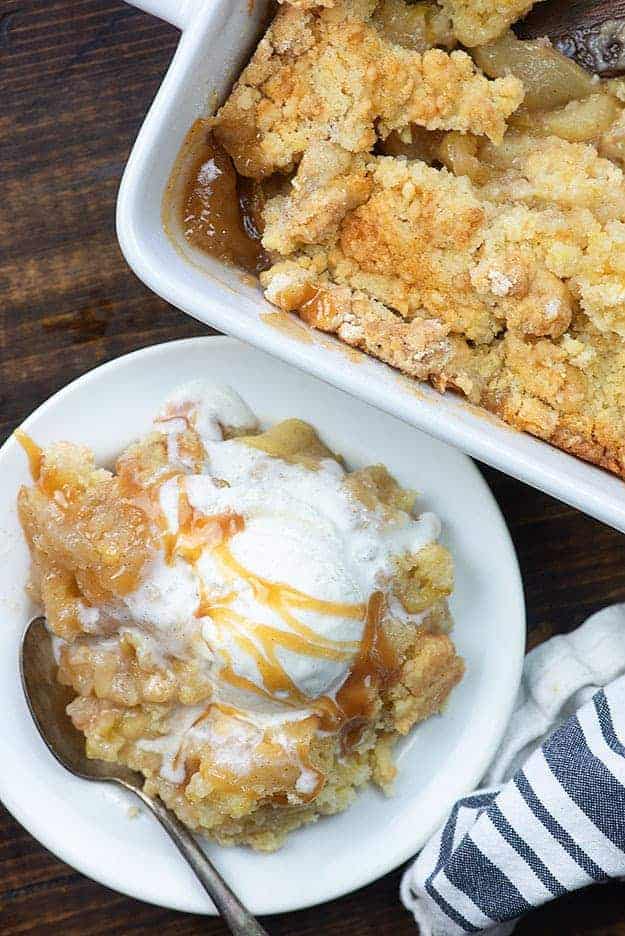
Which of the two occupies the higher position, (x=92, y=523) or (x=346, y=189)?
(x=346, y=189)

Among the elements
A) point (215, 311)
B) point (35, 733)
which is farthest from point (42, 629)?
point (215, 311)

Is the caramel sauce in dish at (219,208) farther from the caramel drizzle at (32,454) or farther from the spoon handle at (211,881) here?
the spoon handle at (211,881)

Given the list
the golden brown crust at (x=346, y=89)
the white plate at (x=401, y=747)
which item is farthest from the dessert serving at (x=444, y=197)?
the white plate at (x=401, y=747)

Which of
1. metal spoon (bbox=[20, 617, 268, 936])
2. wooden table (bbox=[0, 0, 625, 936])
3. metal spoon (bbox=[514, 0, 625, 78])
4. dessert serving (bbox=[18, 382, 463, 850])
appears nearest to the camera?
metal spoon (bbox=[514, 0, 625, 78])

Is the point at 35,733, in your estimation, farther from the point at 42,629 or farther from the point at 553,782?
the point at 553,782

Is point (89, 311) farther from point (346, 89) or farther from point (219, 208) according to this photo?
point (346, 89)

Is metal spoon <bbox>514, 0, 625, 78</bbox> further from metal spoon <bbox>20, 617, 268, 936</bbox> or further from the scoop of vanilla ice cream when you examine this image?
metal spoon <bbox>20, 617, 268, 936</bbox>

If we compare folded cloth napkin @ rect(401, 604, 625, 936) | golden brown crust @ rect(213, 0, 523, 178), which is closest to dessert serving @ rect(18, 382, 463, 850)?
folded cloth napkin @ rect(401, 604, 625, 936)
